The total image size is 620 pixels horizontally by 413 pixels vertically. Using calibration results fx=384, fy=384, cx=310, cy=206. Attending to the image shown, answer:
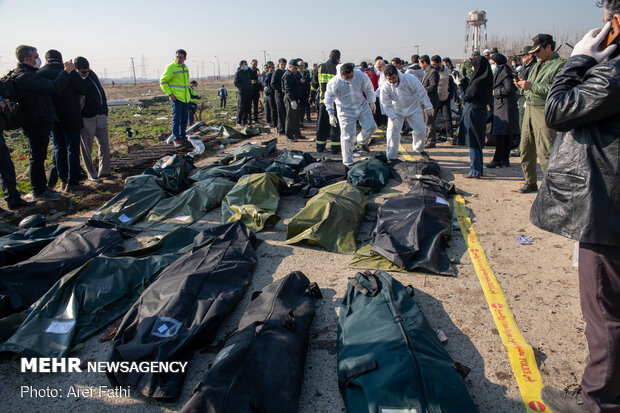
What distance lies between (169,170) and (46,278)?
3541 mm

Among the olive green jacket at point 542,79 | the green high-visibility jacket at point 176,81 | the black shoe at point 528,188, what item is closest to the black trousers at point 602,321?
the olive green jacket at point 542,79

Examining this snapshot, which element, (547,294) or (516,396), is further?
(547,294)

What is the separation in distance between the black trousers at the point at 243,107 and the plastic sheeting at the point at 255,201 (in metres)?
7.08

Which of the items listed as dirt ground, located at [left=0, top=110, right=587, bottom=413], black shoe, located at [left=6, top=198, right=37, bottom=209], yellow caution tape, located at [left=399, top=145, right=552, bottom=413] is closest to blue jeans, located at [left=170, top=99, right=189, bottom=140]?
black shoe, located at [left=6, top=198, right=37, bottom=209]

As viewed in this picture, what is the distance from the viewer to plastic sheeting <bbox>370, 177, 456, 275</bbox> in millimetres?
3750

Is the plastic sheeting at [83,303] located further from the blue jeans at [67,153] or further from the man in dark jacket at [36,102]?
the blue jeans at [67,153]

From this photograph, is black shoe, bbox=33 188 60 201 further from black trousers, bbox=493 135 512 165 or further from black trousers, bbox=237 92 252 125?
black trousers, bbox=493 135 512 165

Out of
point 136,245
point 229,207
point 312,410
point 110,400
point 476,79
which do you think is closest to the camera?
point 312,410

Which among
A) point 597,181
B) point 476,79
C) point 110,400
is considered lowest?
point 110,400

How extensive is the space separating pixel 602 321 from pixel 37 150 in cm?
708

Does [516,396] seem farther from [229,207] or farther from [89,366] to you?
[229,207]

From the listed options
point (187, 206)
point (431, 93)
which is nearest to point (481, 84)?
point (431, 93)

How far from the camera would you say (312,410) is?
89.7 inches

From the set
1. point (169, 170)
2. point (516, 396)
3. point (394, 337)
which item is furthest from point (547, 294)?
point (169, 170)
